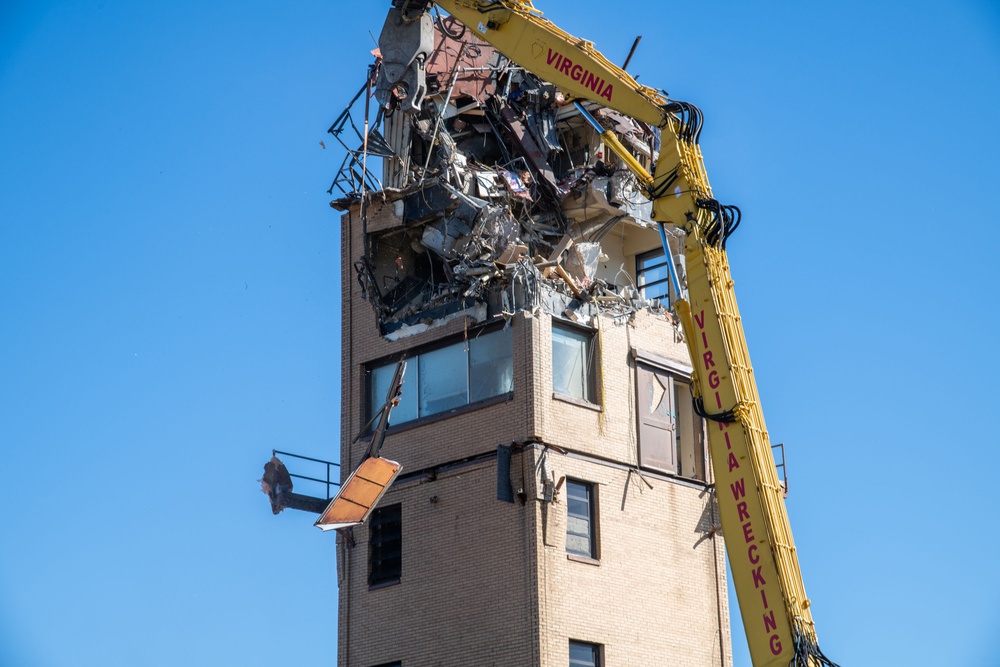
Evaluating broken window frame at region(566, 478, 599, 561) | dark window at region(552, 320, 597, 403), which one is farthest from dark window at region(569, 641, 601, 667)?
dark window at region(552, 320, 597, 403)

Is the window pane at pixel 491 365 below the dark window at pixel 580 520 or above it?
above

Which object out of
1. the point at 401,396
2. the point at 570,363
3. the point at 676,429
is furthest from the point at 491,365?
the point at 676,429

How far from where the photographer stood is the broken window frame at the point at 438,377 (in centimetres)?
3141

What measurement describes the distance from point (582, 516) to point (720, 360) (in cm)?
732

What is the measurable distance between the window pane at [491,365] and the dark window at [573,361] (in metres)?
0.95

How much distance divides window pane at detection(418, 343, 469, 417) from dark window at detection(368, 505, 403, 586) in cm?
225

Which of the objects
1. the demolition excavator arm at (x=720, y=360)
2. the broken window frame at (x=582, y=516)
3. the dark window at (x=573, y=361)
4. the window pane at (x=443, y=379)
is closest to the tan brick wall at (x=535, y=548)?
the broken window frame at (x=582, y=516)

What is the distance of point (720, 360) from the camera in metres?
24.7

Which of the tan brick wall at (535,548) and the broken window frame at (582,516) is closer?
the tan brick wall at (535,548)

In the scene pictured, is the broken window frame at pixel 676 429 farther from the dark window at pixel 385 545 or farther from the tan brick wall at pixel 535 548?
the dark window at pixel 385 545

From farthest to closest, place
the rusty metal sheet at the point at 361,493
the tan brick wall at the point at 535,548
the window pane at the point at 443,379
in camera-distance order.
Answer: the window pane at the point at 443,379
the tan brick wall at the point at 535,548
the rusty metal sheet at the point at 361,493

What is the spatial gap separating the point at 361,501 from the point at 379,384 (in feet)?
14.0

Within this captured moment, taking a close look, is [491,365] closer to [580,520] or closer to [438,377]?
[438,377]

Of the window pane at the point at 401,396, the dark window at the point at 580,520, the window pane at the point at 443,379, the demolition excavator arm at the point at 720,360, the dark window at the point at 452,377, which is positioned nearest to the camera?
the demolition excavator arm at the point at 720,360
